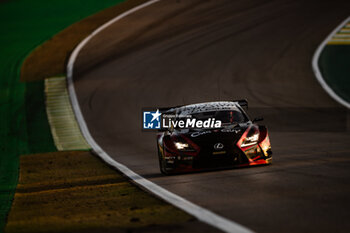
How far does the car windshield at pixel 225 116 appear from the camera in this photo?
515 inches

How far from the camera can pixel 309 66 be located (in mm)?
29750

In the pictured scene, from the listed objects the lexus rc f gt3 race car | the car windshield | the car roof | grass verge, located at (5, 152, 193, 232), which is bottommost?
grass verge, located at (5, 152, 193, 232)

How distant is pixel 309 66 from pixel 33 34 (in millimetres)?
19576

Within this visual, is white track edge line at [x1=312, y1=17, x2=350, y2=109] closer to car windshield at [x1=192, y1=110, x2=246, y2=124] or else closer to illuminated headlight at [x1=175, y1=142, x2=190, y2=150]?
car windshield at [x1=192, y1=110, x2=246, y2=124]

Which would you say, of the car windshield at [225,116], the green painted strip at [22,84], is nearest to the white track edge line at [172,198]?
the green painted strip at [22,84]

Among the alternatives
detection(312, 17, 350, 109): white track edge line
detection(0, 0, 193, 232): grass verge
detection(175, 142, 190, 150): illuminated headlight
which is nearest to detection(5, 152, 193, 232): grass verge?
detection(0, 0, 193, 232): grass verge

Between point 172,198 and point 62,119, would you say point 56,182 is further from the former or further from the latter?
point 62,119

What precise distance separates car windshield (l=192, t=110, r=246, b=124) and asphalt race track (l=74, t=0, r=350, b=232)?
128 cm

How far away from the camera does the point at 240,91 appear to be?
2644 centimetres

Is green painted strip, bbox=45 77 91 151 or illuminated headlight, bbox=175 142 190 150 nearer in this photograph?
illuminated headlight, bbox=175 142 190 150

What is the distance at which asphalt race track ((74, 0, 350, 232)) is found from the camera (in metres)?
8.30

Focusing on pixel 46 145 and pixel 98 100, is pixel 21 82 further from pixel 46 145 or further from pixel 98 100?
pixel 46 145

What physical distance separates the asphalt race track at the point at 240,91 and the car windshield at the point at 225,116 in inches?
50.5

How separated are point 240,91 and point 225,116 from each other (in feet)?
43.9
